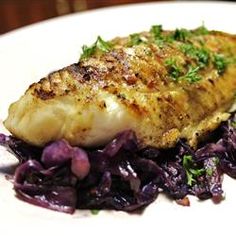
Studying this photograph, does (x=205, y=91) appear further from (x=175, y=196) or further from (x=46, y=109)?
(x=46, y=109)

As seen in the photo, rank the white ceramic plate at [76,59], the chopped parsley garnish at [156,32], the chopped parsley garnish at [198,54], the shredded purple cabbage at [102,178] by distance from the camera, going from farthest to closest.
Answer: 1. the chopped parsley garnish at [156,32]
2. the chopped parsley garnish at [198,54]
3. the shredded purple cabbage at [102,178]
4. the white ceramic plate at [76,59]

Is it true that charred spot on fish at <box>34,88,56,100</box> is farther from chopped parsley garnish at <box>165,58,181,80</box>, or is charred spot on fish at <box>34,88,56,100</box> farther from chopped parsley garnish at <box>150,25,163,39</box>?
chopped parsley garnish at <box>150,25,163,39</box>

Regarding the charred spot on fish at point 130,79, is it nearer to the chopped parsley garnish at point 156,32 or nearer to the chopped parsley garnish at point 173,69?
the chopped parsley garnish at point 173,69

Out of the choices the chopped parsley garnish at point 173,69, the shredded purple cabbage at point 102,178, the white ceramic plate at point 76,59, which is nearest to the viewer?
the white ceramic plate at point 76,59

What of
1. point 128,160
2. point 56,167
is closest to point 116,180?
point 128,160

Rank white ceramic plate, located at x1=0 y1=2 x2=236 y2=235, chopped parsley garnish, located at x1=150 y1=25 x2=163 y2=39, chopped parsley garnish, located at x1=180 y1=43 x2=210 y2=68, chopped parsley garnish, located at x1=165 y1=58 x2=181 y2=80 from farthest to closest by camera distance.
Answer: chopped parsley garnish, located at x1=150 y1=25 x2=163 y2=39, chopped parsley garnish, located at x1=180 y1=43 x2=210 y2=68, chopped parsley garnish, located at x1=165 y1=58 x2=181 y2=80, white ceramic plate, located at x1=0 y1=2 x2=236 y2=235

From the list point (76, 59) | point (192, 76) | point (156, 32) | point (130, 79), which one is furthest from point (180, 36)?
point (76, 59)

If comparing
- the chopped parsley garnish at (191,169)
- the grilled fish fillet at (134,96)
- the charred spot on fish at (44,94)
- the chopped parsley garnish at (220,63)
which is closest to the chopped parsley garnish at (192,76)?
the grilled fish fillet at (134,96)

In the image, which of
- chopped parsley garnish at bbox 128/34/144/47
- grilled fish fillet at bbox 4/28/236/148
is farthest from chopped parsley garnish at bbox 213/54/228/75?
chopped parsley garnish at bbox 128/34/144/47
